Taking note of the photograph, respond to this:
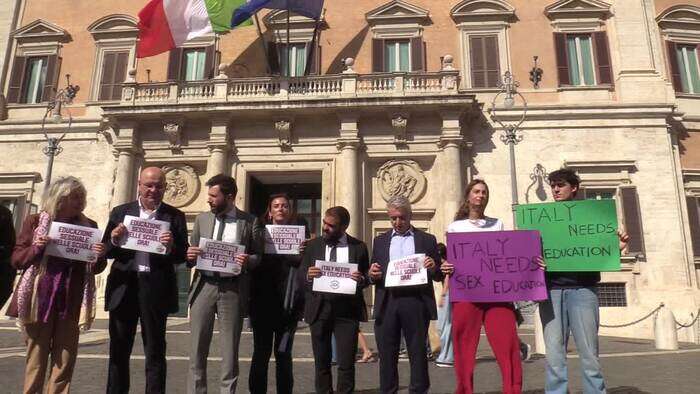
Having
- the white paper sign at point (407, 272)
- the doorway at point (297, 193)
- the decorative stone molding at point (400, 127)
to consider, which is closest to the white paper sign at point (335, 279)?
the white paper sign at point (407, 272)

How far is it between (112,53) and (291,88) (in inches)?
289

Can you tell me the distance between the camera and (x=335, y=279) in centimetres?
425

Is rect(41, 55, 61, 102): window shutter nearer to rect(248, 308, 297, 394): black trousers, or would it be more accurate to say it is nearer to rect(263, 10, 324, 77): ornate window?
rect(263, 10, 324, 77): ornate window

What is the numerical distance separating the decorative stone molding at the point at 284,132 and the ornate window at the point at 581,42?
883cm

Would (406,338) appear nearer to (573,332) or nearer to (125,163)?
(573,332)

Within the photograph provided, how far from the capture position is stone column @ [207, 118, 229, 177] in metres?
15.4

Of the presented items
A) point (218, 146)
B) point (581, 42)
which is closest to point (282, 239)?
point (218, 146)

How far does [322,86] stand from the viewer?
614 inches

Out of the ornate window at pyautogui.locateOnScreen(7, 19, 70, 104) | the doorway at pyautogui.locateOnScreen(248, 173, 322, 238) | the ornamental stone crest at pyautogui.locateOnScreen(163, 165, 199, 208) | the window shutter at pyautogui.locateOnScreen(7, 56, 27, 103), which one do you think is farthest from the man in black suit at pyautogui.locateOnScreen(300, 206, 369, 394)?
the window shutter at pyautogui.locateOnScreen(7, 56, 27, 103)

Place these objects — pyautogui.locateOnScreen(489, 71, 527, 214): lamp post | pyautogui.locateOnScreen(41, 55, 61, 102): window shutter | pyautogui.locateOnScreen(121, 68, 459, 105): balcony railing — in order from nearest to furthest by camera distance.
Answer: pyautogui.locateOnScreen(489, 71, 527, 214): lamp post, pyautogui.locateOnScreen(121, 68, 459, 105): balcony railing, pyautogui.locateOnScreen(41, 55, 61, 102): window shutter

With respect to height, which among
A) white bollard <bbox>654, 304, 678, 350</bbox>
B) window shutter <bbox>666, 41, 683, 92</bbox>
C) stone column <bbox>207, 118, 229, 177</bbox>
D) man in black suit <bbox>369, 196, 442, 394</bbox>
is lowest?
white bollard <bbox>654, 304, 678, 350</bbox>

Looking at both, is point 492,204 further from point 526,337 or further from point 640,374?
point 640,374

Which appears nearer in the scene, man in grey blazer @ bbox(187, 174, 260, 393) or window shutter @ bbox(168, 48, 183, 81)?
man in grey blazer @ bbox(187, 174, 260, 393)

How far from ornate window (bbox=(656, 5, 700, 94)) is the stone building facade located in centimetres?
5
